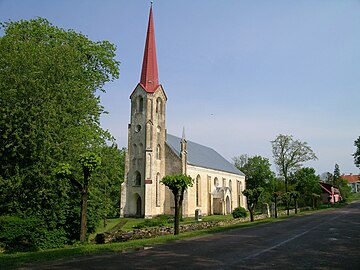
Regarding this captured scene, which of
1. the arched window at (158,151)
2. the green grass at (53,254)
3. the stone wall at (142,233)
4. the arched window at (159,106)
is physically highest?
the arched window at (159,106)

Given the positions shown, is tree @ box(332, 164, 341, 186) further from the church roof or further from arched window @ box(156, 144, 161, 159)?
arched window @ box(156, 144, 161, 159)

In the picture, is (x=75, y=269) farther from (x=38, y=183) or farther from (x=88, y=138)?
(x=88, y=138)

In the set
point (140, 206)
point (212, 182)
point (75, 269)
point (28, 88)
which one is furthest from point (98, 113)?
point (212, 182)

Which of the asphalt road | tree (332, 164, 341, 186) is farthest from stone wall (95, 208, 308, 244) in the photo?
tree (332, 164, 341, 186)

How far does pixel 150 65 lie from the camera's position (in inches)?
1704

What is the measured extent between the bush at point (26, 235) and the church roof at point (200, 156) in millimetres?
27164

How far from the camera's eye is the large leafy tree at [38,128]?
18234 millimetres

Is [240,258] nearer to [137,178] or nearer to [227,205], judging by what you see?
[137,178]

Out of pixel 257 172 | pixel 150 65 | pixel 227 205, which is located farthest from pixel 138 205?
pixel 257 172

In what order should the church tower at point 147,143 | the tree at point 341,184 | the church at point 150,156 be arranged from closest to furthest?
the church tower at point 147,143 → the church at point 150,156 → the tree at point 341,184

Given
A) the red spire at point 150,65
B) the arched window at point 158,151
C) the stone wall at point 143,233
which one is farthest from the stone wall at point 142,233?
the red spire at point 150,65

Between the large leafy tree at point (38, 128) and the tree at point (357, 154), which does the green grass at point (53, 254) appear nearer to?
the large leafy tree at point (38, 128)

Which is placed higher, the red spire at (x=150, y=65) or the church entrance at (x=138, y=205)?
the red spire at (x=150, y=65)

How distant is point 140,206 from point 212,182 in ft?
47.1
